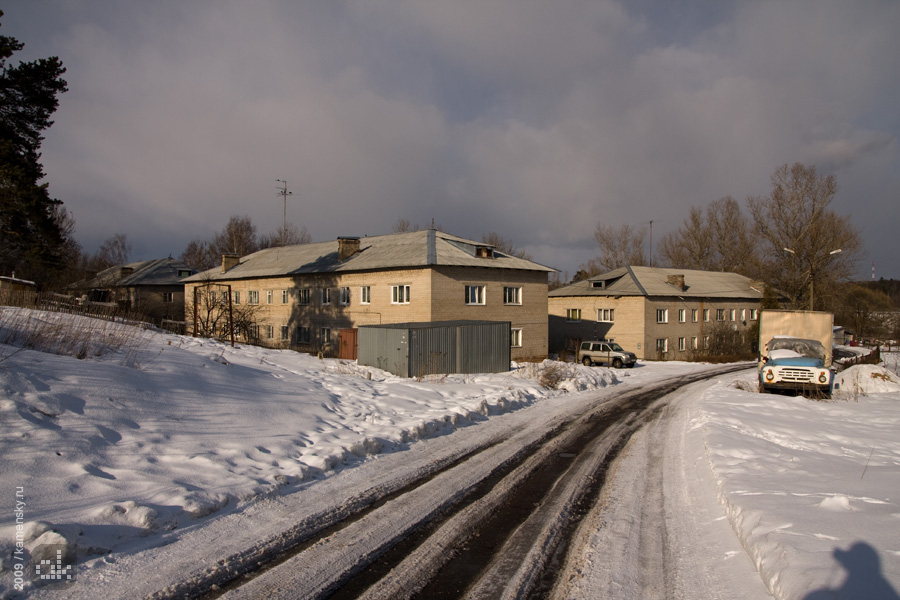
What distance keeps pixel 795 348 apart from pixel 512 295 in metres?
19.2

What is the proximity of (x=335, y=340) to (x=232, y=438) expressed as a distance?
1184 inches

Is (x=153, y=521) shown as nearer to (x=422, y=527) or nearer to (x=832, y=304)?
(x=422, y=527)

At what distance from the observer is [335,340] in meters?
38.0

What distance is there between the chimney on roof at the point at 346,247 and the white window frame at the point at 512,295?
1219cm

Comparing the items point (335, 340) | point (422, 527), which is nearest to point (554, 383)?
point (422, 527)

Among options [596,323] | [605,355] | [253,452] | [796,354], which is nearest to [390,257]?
[605,355]

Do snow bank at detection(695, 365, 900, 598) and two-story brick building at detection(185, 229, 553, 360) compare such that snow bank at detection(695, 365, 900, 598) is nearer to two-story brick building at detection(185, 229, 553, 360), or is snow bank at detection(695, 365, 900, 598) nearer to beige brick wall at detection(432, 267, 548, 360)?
beige brick wall at detection(432, 267, 548, 360)

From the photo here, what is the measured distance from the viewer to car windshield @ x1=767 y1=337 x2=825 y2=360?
19.5m

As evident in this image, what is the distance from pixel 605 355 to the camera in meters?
34.9

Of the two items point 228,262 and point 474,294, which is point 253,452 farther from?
point 228,262

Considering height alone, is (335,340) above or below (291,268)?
below

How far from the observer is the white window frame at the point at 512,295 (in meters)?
36.6

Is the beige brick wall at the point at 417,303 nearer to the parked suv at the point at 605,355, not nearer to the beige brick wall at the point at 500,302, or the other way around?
the beige brick wall at the point at 500,302

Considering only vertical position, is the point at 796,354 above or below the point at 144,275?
below
